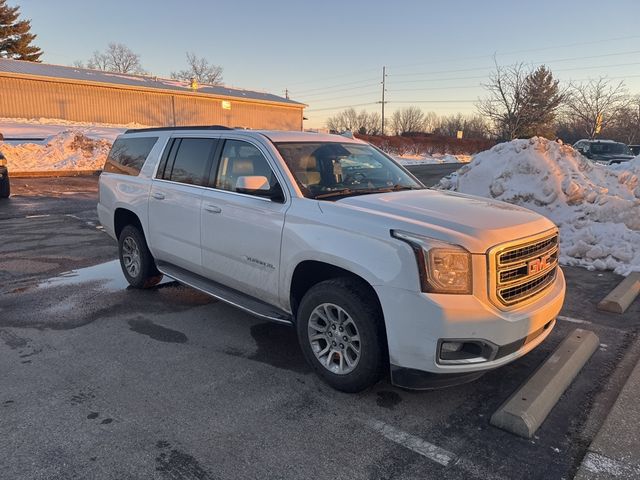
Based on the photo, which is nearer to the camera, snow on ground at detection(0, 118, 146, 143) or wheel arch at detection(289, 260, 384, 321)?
wheel arch at detection(289, 260, 384, 321)

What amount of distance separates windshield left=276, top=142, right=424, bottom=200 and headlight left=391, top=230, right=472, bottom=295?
109cm

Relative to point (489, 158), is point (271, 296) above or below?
below

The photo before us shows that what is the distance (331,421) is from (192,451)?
910 mm

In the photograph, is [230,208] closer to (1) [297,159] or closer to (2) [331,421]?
(1) [297,159]

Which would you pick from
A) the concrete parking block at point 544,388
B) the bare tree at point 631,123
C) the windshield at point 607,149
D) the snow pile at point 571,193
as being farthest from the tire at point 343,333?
the bare tree at point 631,123

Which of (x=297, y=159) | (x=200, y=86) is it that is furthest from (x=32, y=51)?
(x=297, y=159)

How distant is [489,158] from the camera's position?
1104cm

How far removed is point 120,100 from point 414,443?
41.0m

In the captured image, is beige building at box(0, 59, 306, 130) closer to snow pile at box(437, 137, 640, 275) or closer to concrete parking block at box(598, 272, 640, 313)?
snow pile at box(437, 137, 640, 275)

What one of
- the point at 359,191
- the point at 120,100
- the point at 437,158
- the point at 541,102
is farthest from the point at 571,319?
the point at 541,102

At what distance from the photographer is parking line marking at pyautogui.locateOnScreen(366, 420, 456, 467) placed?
2959mm

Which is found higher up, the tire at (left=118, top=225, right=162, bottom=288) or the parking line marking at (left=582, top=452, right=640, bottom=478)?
the tire at (left=118, top=225, right=162, bottom=288)

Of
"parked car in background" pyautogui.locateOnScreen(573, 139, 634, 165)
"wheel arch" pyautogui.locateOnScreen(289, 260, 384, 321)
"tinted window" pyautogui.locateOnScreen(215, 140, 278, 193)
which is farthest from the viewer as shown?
"parked car in background" pyautogui.locateOnScreen(573, 139, 634, 165)

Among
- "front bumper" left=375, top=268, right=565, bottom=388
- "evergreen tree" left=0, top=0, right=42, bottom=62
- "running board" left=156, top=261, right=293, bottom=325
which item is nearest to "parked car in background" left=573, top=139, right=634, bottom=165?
"running board" left=156, top=261, right=293, bottom=325
